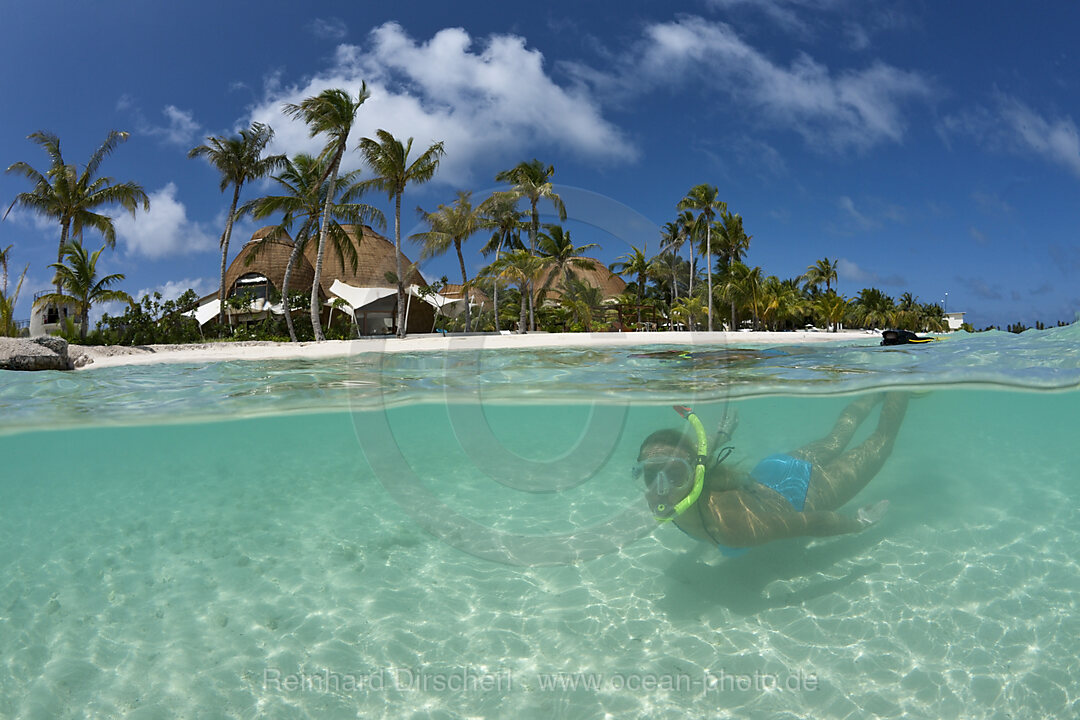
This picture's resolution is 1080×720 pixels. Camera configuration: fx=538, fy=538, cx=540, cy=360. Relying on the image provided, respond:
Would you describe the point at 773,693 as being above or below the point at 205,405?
below

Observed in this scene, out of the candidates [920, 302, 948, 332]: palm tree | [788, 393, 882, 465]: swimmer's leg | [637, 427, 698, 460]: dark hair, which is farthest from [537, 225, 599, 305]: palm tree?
[920, 302, 948, 332]: palm tree

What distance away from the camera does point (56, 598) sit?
531cm

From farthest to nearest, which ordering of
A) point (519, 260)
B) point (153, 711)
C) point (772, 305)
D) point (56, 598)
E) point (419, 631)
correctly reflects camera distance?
1. point (772, 305)
2. point (519, 260)
3. point (56, 598)
4. point (419, 631)
5. point (153, 711)

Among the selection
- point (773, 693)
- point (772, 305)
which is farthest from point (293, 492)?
point (772, 305)

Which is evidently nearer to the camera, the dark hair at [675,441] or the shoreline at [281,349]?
the dark hair at [675,441]

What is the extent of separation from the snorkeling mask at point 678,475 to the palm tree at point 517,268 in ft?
80.6

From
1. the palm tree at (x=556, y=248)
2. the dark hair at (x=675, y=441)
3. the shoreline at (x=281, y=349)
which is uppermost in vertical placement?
the palm tree at (x=556, y=248)

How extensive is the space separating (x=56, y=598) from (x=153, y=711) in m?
2.48

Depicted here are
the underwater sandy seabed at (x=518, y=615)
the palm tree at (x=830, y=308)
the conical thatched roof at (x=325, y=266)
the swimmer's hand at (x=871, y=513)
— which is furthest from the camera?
the palm tree at (x=830, y=308)

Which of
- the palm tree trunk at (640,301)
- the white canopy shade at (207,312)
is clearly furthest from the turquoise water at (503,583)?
the palm tree trunk at (640,301)

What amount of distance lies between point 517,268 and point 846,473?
2349 cm

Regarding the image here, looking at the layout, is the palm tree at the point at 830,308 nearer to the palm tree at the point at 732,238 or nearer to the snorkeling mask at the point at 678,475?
the palm tree at the point at 732,238

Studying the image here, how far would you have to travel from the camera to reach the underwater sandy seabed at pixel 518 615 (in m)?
4.02

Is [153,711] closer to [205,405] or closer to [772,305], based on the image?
[205,405]
